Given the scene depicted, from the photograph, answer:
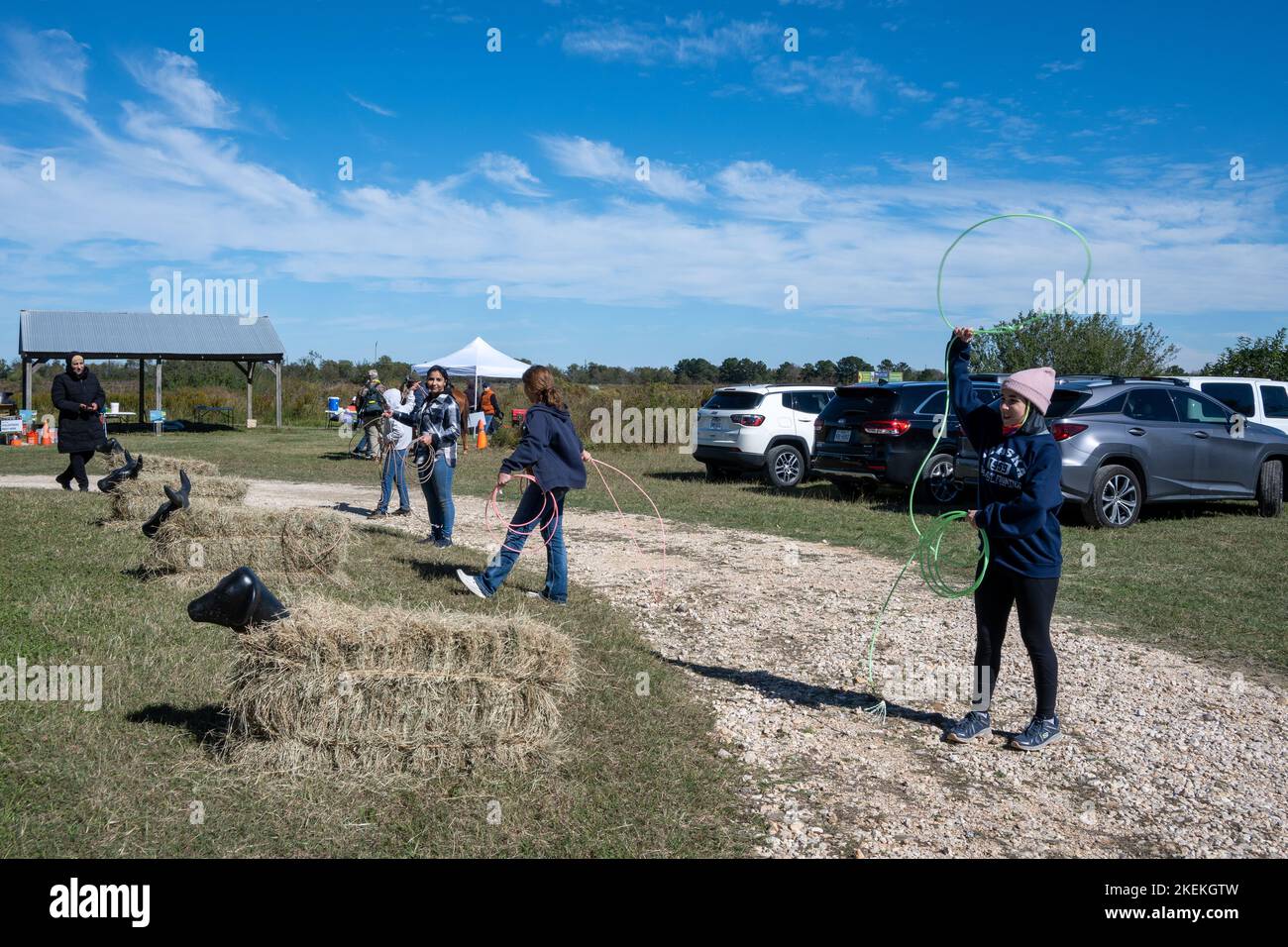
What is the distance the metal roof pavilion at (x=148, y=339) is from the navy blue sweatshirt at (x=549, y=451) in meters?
28.3

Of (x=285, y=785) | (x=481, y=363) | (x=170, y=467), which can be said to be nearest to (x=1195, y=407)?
(x=285, y=785)

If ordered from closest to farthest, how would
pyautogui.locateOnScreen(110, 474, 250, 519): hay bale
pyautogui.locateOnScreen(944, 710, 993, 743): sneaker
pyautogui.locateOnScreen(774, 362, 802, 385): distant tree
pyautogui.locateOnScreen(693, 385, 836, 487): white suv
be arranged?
pyautogui.locateOnScreen(944, 710, 993, 743): sneaker
pyautogui.locateOnScreen(110, 474, 250, 519): hay bale
pyautogui.locateOnScreen(693, 385, 836, 487): white suv
pyautogui.locateOnScreen(774, 362, 802, 385): distant tree

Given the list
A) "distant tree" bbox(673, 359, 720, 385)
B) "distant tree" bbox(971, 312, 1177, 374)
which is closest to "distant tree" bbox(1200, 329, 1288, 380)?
"distant tree" bbox(971, 312, 1177, 374)

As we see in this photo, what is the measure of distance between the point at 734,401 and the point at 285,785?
46.7ft

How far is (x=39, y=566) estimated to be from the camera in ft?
27.2

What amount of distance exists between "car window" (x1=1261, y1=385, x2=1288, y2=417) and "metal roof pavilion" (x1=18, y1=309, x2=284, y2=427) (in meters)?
29.3

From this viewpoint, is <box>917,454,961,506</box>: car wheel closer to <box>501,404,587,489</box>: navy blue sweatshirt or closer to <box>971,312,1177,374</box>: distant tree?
<box>501,404,587,489</box>: navy blue sweatshirt

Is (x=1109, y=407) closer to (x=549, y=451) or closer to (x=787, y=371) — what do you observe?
(x=549, y=451)

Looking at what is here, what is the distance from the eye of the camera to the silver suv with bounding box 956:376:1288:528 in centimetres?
1180

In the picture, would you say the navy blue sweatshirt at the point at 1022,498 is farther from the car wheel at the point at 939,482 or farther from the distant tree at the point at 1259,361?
the distant tree at the point at 1259,361
